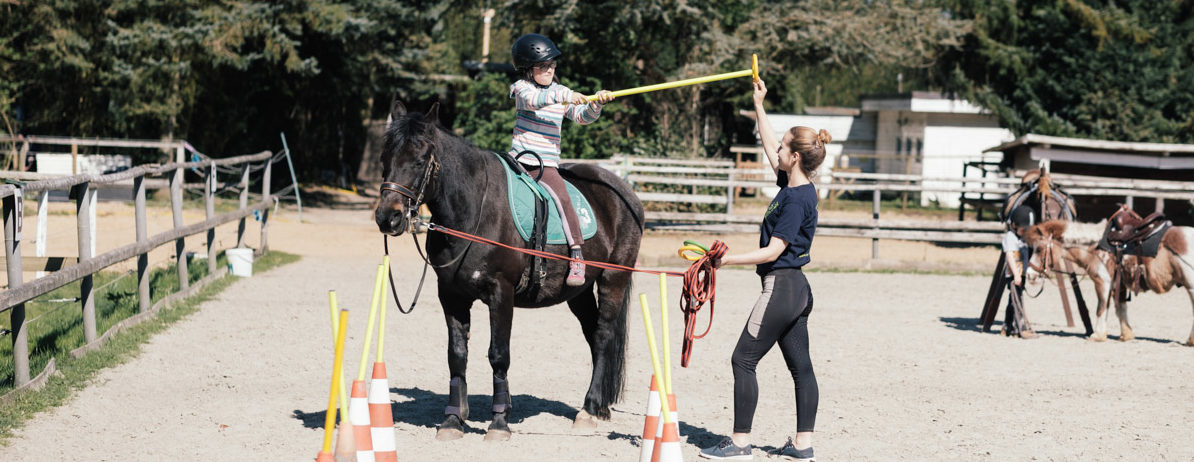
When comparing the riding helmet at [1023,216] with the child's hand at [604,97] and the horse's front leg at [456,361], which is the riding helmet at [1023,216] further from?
the horse's front leg at [456,361]

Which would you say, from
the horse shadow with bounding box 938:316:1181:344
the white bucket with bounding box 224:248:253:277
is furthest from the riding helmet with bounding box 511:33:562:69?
the white bucket with bounding box 224:248:253:277

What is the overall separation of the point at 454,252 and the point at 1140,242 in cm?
756

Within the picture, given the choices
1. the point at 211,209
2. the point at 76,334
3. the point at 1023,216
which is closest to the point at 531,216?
the point at 76,334

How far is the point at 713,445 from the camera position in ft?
20.4

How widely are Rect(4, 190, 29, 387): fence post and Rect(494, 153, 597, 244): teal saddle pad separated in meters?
3.14

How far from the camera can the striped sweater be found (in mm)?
6148

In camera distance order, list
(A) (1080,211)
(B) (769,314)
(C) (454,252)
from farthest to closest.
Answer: (A) (1080,211)
(C) (454,252)
(B) (769,314)

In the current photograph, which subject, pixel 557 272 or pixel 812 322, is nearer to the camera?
pixel 557 272

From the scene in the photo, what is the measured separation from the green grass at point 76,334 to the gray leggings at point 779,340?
3.98 metres

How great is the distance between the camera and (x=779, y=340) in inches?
225

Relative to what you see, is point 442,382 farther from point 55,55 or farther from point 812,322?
point 55,55

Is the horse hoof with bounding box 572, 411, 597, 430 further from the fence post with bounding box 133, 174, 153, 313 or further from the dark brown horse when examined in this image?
the fence post with bounding box 133, 174, 153, 313

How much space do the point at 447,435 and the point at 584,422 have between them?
88cm

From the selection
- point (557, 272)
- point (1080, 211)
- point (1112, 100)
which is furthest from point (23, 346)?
point (1112, 100)
